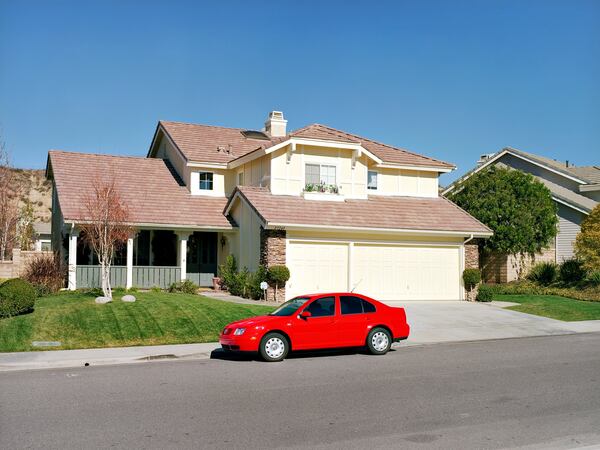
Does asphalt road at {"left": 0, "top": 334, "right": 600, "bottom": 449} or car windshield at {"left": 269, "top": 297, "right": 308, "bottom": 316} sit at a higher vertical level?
car windshield at {"left": 269, "top": 297, "right": 308, "bottom": 316}

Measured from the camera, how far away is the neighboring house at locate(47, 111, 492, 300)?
25.2 metres

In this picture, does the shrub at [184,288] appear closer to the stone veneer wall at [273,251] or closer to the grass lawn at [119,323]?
the stone veneer wall at [273,251]

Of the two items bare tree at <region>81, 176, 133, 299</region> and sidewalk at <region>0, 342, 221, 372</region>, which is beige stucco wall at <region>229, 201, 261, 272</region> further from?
sidewalk at <region>0, 342, 221, 372</region>

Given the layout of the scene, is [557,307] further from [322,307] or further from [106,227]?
[106,227]

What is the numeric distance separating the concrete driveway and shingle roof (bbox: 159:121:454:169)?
7.94m

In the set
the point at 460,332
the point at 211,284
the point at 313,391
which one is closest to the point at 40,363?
the point at 313,391

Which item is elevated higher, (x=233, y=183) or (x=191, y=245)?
(x=233, y=183)

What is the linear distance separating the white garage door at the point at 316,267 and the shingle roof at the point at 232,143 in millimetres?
4699

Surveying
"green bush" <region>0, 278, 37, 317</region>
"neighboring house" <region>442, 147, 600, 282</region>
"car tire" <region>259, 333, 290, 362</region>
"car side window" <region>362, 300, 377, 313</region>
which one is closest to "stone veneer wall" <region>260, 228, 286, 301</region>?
"green bush" <region>0, 278, 37, 317</region>

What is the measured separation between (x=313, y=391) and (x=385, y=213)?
56.6ft

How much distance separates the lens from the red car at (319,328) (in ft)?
45.7

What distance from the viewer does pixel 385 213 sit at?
A: 27.2 meters

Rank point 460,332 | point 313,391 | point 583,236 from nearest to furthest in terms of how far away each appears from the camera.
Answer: point 313,391, point 460,332, point 583,236

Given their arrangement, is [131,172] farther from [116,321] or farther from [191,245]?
[116,321]
